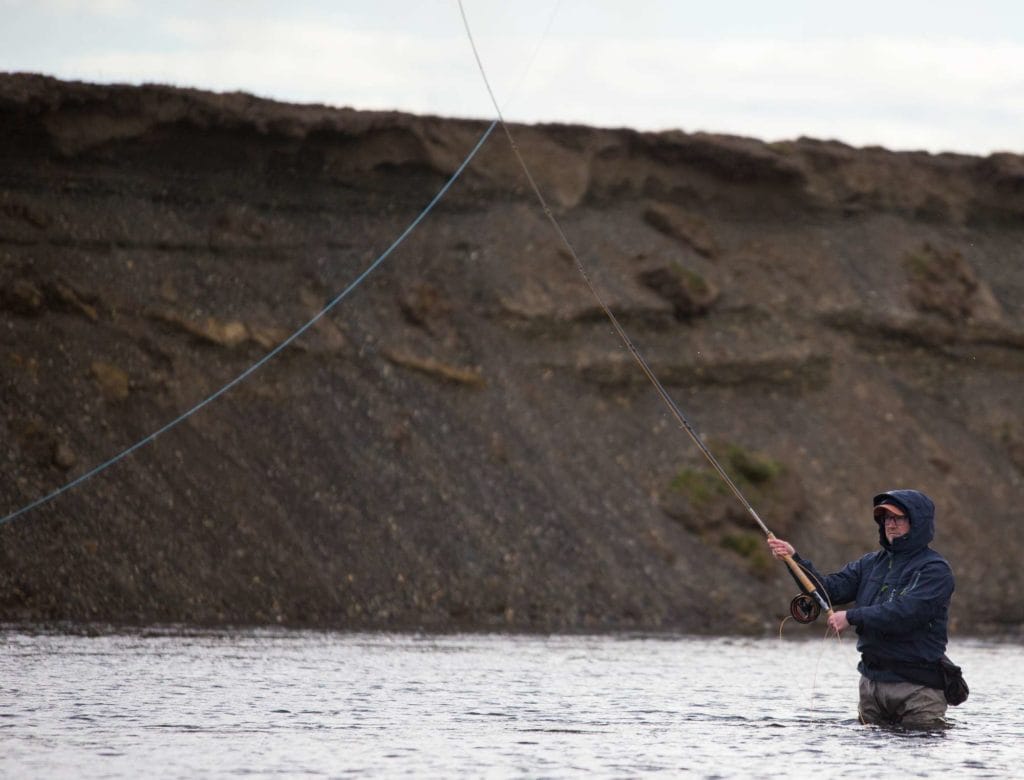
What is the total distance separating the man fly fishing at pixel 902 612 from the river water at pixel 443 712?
302 millimetres

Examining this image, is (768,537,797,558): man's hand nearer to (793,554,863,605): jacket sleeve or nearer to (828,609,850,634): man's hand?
(793,554,863,605): jacket sleeve

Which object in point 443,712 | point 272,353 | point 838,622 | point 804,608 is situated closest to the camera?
point 838,622

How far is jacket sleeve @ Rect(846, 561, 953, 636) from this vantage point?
13172 millimetres

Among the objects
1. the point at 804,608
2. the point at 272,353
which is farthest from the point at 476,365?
the point at 804,608

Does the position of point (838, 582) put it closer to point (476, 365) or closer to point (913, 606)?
point (913, 606)

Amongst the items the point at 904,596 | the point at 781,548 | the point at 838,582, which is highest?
the point at 781,548

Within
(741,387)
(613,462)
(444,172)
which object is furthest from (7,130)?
(741,387)

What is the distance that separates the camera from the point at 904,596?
13234mm

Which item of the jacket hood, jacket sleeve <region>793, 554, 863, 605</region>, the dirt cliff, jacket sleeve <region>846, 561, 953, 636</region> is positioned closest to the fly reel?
jacket sleeve <region>793, 554, 863, 605</region>

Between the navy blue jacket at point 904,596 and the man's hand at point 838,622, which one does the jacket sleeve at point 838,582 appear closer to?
the navy blue jacket at point 904,596

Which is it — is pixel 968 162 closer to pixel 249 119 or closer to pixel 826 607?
pixel 249 119

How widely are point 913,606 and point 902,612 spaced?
0.30ft

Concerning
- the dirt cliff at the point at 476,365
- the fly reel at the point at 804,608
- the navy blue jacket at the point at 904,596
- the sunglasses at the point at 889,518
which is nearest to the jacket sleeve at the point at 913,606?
the navy blue jacket at the point at 904,596

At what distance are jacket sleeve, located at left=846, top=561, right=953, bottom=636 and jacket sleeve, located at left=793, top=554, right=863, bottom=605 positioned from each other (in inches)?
18.0
